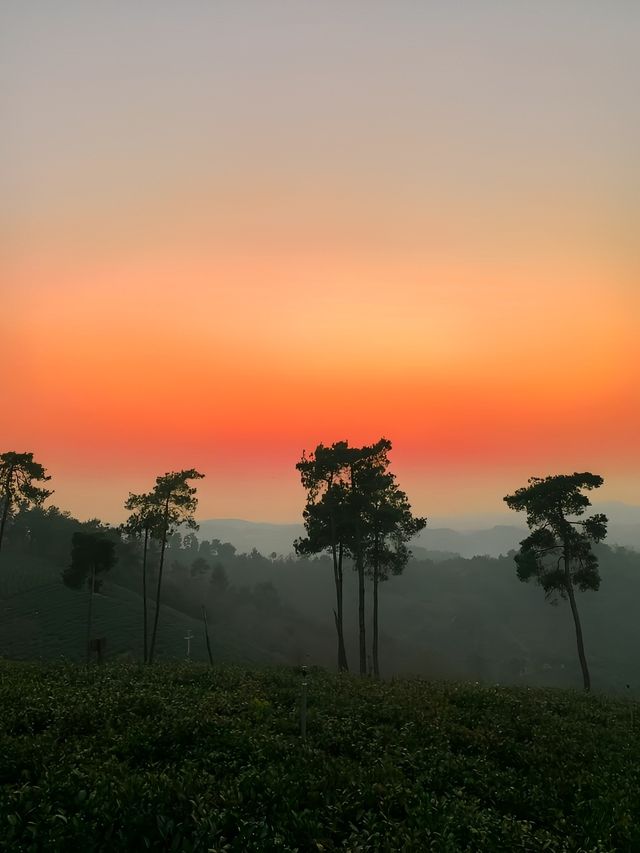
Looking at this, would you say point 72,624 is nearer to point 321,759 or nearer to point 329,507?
point 329,507

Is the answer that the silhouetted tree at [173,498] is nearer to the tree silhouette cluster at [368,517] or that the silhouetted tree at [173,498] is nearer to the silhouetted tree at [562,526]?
the tree silhouette cluster at [368,517]

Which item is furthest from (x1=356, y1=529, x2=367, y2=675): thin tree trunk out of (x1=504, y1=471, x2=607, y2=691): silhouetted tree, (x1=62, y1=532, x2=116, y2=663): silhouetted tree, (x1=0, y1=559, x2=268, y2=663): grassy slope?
(x1=0, y1=559, x2=268, y2=663): grassy slope

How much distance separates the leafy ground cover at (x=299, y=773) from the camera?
8312mm

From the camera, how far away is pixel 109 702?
15.0 m

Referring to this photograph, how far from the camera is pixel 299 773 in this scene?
10.7 metres

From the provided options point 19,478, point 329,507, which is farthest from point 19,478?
point 329,507

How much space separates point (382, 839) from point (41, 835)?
542cm

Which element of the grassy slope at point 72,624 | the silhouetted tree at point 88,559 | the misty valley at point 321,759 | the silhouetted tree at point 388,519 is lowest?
the grassy slope at point 72,624

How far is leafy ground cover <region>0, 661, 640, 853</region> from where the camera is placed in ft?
27.3

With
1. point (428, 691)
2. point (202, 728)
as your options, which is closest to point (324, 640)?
point (428, 691)

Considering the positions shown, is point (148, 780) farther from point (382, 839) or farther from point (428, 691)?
point (428, 691)

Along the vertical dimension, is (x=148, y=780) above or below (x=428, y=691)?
above

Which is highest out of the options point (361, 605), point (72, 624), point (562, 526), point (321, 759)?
point (562, 526)

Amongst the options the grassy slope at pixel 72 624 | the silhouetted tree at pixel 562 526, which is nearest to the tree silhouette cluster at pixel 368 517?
the silhouetted tree at pixel 562 526
